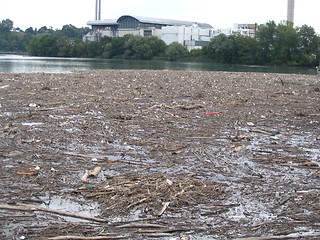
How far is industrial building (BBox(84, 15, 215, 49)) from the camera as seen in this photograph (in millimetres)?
126375

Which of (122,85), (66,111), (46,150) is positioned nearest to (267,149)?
(46,150)

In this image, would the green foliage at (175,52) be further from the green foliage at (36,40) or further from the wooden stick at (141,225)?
the wooden stick at (141,225)

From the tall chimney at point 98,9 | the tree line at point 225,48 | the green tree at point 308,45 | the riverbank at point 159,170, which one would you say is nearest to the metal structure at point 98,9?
the tall chimney at point 98,9

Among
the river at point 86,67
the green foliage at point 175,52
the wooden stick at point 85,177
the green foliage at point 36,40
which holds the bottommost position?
the wooden stick at point 85,177

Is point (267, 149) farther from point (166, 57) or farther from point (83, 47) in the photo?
point (83, 47)

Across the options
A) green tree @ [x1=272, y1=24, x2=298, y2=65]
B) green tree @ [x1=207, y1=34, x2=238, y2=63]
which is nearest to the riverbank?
green tree @ [x1=272, y1=24, x2=298, y2=65]

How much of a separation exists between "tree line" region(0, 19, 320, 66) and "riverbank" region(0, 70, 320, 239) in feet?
241

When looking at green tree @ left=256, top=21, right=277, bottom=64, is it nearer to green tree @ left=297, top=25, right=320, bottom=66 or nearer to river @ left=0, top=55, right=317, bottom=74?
green tree @ left=297, top=25, right=320, bottom=66

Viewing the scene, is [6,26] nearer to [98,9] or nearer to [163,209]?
[98,9]

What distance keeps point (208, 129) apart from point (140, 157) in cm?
283

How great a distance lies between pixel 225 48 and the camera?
3561 inches

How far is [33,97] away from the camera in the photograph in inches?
569

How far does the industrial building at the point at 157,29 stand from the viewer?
126m

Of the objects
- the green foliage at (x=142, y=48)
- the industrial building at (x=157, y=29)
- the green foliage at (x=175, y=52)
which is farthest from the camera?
the industrial building at (x=157, y=29)
